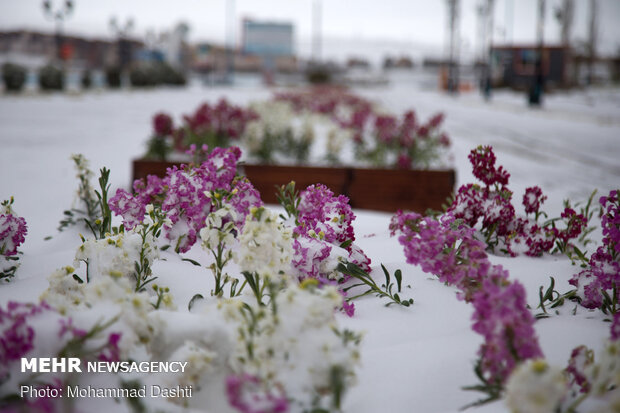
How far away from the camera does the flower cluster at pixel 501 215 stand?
7.42ft

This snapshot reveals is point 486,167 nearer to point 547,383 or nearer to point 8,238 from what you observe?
point 547,383

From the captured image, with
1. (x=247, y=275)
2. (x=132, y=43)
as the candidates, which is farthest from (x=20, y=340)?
(x=132, y=43)

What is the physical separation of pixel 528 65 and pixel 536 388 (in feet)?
148

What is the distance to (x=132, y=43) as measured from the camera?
4488 cm

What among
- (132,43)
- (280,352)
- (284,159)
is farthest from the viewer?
(132,43)

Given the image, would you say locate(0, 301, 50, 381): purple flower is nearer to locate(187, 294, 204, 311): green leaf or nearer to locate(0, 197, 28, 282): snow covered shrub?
locate(187, 294, 204, 311): green leaf

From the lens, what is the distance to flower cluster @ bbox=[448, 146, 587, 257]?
2262 mm

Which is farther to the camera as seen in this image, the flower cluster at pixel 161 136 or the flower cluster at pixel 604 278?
the flower cluster at pixel 161 136

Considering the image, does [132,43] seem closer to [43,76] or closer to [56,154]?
[43,76]

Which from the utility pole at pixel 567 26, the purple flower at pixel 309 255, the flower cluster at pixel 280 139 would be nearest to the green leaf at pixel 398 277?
the purple flower at pixel 309 255

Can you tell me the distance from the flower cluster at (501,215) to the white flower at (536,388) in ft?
4.38

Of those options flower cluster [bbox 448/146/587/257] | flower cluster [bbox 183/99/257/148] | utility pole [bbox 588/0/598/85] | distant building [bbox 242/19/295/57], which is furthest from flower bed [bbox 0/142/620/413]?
distant building [bbox 242/19/295/57]

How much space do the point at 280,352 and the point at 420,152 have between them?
5076 millimetres

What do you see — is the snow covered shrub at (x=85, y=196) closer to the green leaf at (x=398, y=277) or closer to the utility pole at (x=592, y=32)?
the green leaf at (x=398, y=277)
